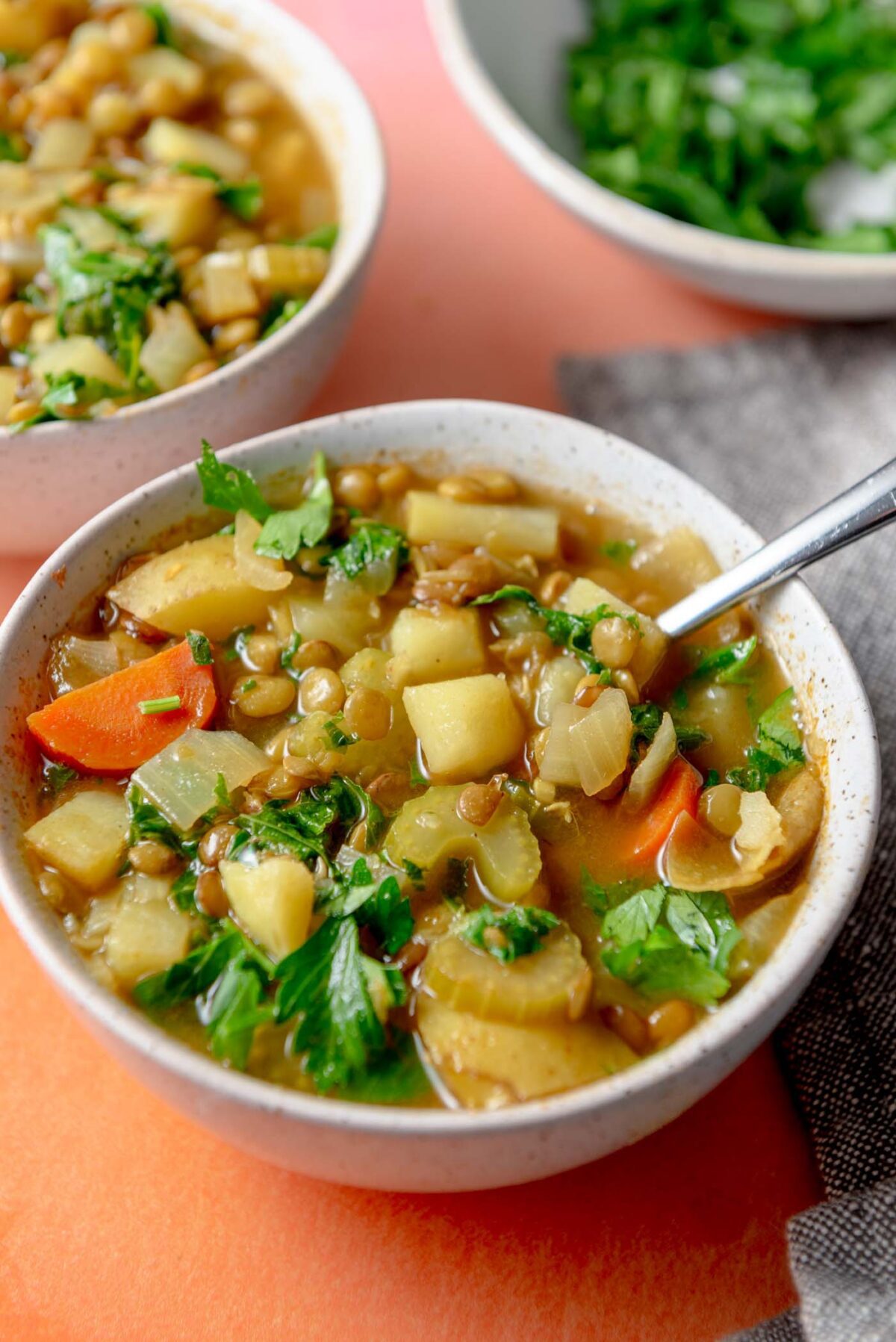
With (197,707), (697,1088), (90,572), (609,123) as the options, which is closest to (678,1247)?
(697,1088)

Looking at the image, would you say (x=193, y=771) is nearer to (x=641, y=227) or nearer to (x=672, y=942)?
(x=672, y=942)

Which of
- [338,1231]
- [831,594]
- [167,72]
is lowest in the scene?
[338,1231]

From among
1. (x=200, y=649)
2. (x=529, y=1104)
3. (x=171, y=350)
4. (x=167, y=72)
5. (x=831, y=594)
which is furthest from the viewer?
(x=167, y=72)

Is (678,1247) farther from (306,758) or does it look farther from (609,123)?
(609,123)

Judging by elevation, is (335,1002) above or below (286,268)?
below

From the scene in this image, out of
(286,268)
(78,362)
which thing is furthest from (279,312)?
(78,362)

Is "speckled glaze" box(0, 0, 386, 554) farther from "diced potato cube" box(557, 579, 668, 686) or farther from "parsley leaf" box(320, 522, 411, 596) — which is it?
"diced potato cube" box(557, 579, 668, 686)

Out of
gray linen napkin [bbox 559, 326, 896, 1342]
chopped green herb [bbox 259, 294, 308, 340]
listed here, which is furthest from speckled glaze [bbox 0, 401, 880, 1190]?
chopped green herb [bbox 259, 294, 308, 340]

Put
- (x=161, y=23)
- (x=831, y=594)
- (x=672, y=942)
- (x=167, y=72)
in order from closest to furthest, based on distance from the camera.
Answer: (x=672, y=942)
(x=831, y=594)
(x=167, y=72)
(x=161, y=23)
